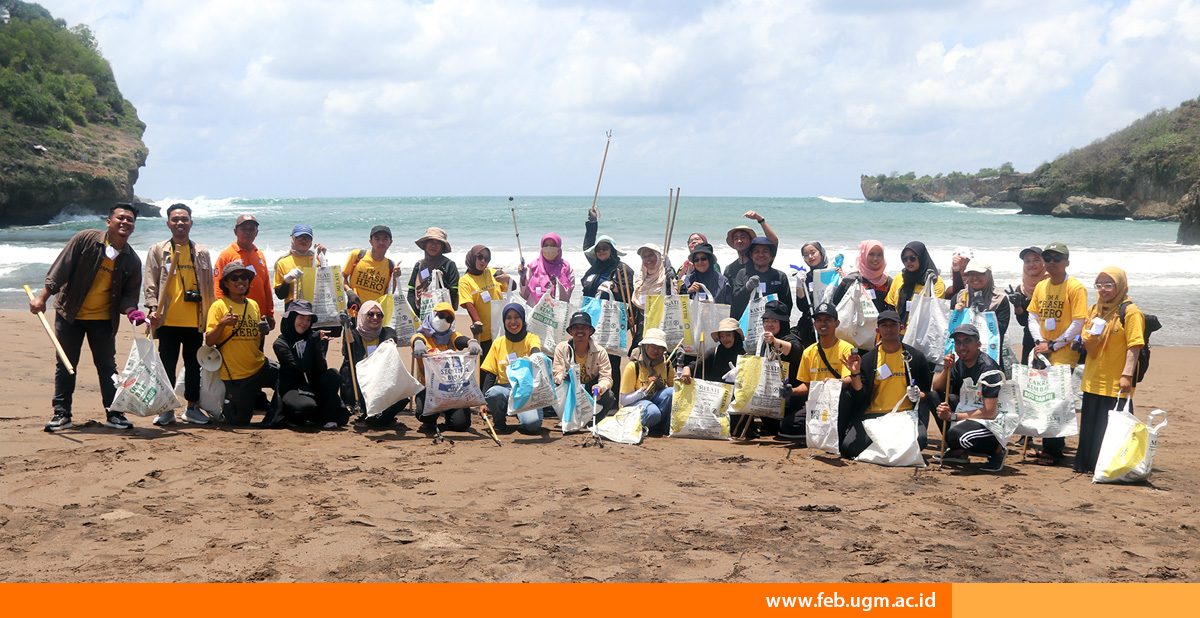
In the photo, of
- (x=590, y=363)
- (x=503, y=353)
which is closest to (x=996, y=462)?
(x=590, y=363)

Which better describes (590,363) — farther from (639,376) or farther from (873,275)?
(873,275)

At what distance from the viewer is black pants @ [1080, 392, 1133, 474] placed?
5.56 metres

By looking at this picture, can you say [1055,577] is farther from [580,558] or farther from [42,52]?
[42,52]

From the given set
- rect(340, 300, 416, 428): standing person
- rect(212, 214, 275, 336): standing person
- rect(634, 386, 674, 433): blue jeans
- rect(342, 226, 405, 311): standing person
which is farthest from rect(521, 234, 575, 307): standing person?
rect(212, 214, 275, 336): standing person

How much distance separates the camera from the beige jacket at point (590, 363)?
6578 mm

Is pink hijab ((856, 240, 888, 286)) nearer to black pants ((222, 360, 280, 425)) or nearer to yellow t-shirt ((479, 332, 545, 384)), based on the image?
yellow t-shirt ((479, 332, 545, 384))

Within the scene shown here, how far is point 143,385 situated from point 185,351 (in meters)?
0.60

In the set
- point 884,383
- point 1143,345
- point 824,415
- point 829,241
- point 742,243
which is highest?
point 742,243

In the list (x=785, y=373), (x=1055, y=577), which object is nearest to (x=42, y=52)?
(x=785, y=373)

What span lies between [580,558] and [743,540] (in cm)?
88

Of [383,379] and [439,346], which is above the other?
[439,346]

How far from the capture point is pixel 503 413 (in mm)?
6488

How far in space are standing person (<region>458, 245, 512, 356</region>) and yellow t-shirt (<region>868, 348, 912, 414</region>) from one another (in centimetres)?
317

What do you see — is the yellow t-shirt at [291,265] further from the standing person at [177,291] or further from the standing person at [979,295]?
the standing person at [979,295]
